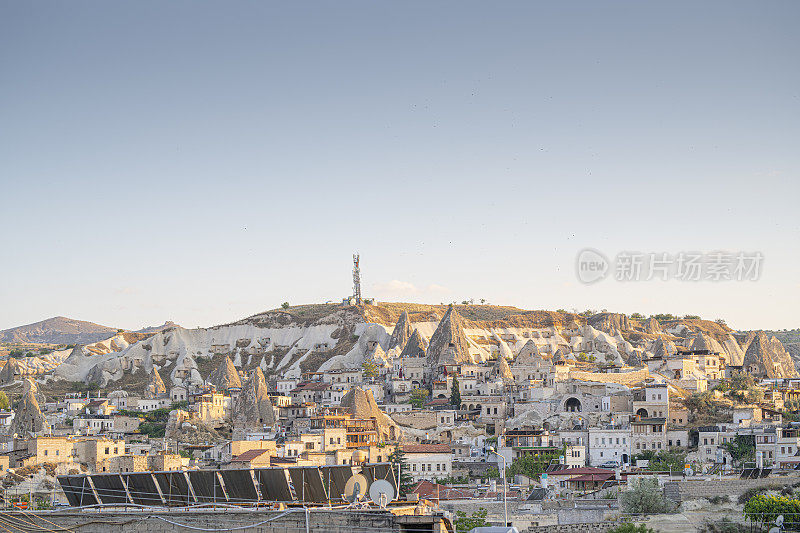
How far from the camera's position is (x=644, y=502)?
42.3 meters

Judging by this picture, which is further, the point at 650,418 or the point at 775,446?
the point at 650,418

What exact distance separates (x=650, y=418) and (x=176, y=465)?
30.4 metres

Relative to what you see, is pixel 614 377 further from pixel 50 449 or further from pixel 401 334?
pixel 50 449

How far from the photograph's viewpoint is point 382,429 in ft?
242

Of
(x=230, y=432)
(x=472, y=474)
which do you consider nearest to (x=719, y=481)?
(x=472, y=474)

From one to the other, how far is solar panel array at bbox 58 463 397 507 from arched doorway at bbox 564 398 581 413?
57.7 metres

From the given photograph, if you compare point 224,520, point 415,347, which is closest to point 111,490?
point 224,520

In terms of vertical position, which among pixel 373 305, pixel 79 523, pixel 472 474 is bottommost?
pixel 472 474

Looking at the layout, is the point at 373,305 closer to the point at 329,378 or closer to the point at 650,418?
the point at 329,378

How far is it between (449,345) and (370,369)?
768 centimetres

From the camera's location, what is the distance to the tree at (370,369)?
99.2 meters

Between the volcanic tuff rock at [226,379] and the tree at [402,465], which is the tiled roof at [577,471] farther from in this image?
the volcanic tuff rock at [226,379]

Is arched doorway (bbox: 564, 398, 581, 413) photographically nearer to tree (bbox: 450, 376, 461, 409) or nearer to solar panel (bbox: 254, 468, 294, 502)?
tree (bbox: 450, 376, 461, 409)

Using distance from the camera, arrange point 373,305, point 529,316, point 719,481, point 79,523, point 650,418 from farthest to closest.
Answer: point 373,305 → point 529,316 → point 650,418 → point 719,481 → point 79,523
